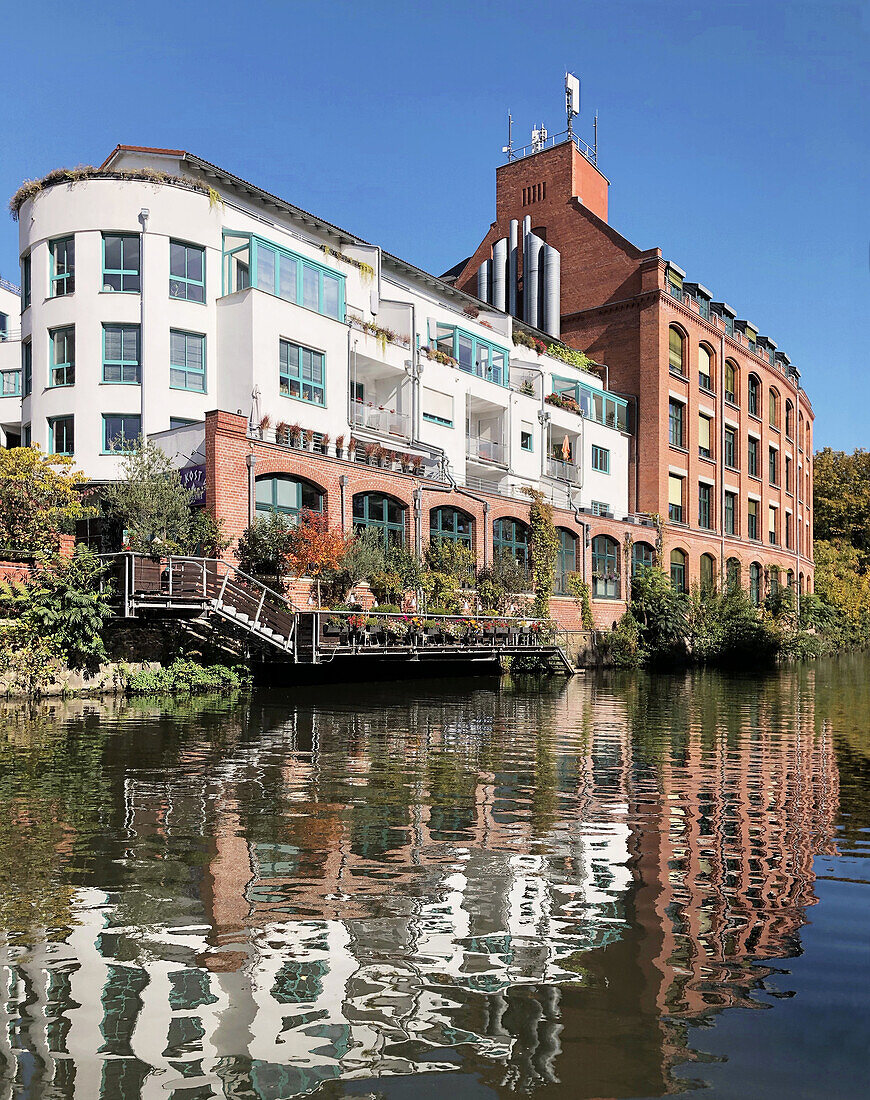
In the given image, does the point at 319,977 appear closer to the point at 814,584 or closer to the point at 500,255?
the point at 500,255

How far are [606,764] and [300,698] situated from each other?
1005 cm

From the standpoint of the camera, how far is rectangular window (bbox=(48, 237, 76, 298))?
92.6ft

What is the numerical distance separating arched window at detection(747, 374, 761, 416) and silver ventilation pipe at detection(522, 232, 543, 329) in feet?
50.9

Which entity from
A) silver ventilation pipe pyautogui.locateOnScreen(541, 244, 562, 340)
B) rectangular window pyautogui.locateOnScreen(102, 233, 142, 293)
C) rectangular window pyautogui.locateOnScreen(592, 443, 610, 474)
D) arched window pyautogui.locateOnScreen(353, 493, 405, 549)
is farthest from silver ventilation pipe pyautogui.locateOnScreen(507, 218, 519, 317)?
rectangular window pyautogui.locateOnScreen(102, 233, 142, 293)

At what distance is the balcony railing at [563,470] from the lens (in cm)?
4281

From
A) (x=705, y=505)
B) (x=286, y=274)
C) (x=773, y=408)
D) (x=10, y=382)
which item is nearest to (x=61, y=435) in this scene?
(x=286, y=274)

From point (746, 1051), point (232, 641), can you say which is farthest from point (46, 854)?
point (232, 641)

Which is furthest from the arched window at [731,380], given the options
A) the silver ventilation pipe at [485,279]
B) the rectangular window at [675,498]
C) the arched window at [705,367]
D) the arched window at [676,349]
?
the silver ventilation pipe at [485,279]

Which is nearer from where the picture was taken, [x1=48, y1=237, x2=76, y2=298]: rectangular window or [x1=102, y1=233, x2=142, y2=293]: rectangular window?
[x1=102, y1=233, x2=142, y2=293]: rectangular window

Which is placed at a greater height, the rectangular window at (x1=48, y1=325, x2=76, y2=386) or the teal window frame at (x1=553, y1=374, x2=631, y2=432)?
the teal window frame at (x1=553, y1=374, x2=631, y2=432)

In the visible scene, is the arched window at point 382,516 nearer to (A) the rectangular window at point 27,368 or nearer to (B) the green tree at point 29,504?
(B) the green tree at point 29,504

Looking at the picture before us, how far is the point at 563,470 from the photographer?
43.3m

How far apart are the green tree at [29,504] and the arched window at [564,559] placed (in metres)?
19.6

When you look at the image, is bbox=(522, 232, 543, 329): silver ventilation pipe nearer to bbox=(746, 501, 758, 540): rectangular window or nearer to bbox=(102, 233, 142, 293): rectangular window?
bbox=(746, 501, 758, 540): rectangular window
